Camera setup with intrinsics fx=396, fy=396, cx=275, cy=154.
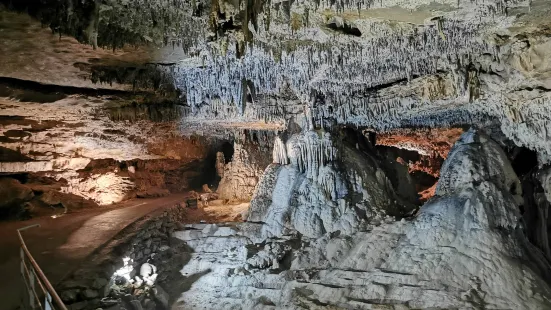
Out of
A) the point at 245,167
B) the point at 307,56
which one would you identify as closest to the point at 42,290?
the point at 307,56

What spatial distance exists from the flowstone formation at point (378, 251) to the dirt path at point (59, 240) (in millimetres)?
2085

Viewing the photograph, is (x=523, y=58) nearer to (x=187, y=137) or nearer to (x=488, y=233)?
(x=488, y=233)

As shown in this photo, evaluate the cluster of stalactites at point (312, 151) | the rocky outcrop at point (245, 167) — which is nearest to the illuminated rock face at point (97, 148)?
the rocky outcrop at point (245, 167)

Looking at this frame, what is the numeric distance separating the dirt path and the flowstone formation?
209 centimetres

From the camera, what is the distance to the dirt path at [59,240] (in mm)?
→ 6500

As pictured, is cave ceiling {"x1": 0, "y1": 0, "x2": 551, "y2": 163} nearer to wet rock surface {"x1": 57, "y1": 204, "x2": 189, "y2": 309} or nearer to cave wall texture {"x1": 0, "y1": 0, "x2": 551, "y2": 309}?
cave wall texture {"x1": 0, "y1": 0, "x2": 551, "y2": 309}

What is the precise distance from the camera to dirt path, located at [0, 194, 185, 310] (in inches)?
256

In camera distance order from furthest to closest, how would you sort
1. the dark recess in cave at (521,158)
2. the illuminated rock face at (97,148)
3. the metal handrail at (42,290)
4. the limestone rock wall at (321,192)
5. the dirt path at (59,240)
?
the dark recess in cave at (521,158) < the illuminated rock face at (97,148) < the limestone rock wall at (321,192) < the dirt path at (59,240) < the metal handrail at (42,290)

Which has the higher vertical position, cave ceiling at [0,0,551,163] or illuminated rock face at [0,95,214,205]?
cave ceiling at [0,0,551,163]

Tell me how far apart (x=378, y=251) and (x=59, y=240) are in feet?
23.1

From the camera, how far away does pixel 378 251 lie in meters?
8.12

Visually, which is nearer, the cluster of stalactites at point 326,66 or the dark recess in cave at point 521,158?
the cluster of stalactites at point 326,66

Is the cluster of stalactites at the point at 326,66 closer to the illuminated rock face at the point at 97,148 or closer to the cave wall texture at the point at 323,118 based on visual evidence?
the cave wall texture at the point at 323,118

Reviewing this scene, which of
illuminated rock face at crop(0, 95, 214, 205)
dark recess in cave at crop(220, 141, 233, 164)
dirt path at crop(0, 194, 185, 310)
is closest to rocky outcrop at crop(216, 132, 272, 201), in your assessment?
illuminated rock face at crop(0, 95, 214, 205)
